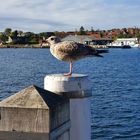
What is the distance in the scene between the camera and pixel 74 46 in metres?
5.30

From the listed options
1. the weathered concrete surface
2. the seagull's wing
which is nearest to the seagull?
the seagull's wing

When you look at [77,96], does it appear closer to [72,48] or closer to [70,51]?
[70,51]

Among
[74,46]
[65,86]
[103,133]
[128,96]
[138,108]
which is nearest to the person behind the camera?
[65,86]

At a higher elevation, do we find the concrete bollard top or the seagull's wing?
the seagull's wing

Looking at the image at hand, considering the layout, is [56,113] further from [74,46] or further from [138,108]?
[138,108]

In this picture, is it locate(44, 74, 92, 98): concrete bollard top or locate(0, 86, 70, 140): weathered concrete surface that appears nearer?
locate(0, 86, 70, 140): weathered concrete surface

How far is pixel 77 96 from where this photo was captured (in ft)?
12.1

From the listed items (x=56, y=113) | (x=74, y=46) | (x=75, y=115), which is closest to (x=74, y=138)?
(x=75, y=115)

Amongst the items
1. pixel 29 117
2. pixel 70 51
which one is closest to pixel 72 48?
pixel 70 51

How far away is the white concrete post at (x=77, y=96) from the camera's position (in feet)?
12.1

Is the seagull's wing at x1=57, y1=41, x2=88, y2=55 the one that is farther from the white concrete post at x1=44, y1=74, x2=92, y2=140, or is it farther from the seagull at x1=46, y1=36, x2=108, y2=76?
the white concrete post at x1=44, y1=74, x2=92, y2=140

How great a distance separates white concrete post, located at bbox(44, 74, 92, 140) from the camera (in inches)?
145

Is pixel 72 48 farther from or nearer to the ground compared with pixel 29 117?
farther from the ground

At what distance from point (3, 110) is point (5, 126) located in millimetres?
99
